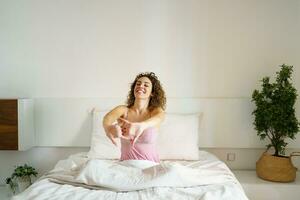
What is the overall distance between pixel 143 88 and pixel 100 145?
77cm

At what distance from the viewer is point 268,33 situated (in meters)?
2.45

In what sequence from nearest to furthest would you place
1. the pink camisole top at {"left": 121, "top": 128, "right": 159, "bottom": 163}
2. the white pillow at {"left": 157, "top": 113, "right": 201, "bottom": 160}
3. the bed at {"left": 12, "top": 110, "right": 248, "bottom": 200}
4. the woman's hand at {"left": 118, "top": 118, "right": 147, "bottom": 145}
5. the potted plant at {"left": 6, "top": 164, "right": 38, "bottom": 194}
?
1. the bed at {"left": 12, "top": 110, "right": 248, "bottom": 200}
2. the woman's hand at {"left": 118, "top": 118, "right": 147, "bottom": 145}
3. the pink camisole top at {"left": 121, "top": 128, "right": 159, "bottom": 163}
4. the white pillow at {"left": 157, "top": 113, "right": 201, "bottom": 160}
5. the potted plant at {"left": 6, "top": 164, "right": 38, "bottom": 194}

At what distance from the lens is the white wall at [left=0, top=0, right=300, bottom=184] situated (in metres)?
2.46

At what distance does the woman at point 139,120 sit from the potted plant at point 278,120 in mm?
863

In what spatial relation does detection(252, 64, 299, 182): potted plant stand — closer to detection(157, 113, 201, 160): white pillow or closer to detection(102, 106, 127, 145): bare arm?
detection(157, 113, 201, 160): white pillow

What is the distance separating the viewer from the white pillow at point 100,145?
2.24 m

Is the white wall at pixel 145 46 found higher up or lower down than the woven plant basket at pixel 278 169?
higher up

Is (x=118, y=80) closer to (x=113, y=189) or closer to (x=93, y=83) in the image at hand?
Answer: (x=93, y=83)

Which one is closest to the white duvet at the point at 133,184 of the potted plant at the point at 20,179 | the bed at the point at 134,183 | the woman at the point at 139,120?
the bed at the point at 134,183

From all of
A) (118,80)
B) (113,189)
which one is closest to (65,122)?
(118,80)

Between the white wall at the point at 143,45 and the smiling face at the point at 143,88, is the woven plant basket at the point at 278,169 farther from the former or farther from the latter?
the smiling face at the point at 143,88

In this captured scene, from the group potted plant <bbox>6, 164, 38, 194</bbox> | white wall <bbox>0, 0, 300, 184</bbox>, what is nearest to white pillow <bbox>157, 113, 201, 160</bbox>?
white wall <bbox>0, 0, 300, 184</bbox>

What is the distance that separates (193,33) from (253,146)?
→ 1126 millimetres

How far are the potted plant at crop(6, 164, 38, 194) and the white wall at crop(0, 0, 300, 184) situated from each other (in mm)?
429
